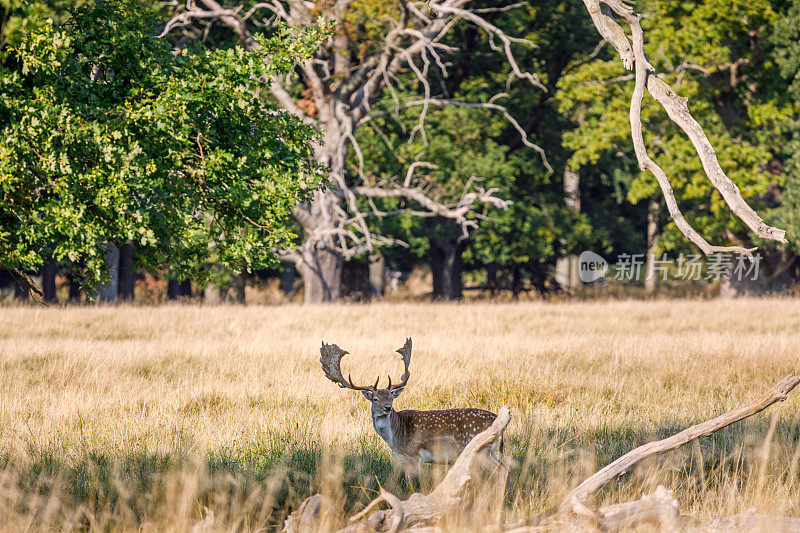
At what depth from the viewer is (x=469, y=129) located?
2755cm

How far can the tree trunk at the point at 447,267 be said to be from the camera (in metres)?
30.7

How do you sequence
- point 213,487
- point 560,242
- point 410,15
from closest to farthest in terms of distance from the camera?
point 213,487, point 410,15, point 560,242

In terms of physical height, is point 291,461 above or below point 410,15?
below

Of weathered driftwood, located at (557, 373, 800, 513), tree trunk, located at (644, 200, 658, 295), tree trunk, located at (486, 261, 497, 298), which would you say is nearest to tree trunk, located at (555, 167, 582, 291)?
tree trunk, located at (486, 261, 497, 298)

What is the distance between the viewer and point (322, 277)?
24.2 m

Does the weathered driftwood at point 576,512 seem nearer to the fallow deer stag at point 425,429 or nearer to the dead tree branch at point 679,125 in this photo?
the fallow deer stag at point 425,429

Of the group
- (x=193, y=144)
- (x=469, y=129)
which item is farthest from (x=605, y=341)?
(x=469, y=129)

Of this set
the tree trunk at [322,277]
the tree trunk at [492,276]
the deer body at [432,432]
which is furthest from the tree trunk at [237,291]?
the deer body at [432,432]

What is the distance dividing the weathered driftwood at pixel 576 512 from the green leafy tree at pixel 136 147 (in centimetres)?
374

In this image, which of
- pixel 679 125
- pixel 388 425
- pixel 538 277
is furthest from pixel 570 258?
pixel 679 125

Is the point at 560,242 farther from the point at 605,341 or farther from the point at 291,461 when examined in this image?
the point at 291,461

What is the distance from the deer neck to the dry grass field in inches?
13.8

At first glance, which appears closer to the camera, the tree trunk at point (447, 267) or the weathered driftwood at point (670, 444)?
the weathered driftwood at point (670, 444)

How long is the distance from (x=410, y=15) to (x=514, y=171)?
8612 mm
